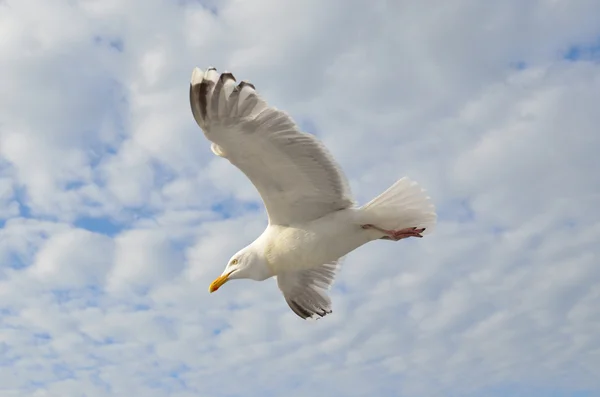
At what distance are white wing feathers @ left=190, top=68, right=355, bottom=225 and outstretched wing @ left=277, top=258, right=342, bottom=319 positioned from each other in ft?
6.60

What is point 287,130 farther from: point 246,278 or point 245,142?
point 246,278

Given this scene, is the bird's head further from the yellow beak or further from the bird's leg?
the bird's leg

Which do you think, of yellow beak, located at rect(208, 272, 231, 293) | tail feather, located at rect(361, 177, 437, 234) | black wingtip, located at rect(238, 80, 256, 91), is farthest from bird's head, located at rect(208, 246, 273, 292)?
black wingtip, located at rect(238, 80, 256, 91)

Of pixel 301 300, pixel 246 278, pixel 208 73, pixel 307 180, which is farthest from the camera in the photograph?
pixel 301 300

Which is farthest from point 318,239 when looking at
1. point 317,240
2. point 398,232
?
point 398,232

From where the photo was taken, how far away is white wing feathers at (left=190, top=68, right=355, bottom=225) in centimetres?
854

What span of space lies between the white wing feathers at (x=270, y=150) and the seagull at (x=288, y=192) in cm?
1

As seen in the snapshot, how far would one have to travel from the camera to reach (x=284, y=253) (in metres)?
10.1

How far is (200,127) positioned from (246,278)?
2.71 metres

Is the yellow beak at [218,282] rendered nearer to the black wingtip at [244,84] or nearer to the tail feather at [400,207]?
the tail feather at [400,207]

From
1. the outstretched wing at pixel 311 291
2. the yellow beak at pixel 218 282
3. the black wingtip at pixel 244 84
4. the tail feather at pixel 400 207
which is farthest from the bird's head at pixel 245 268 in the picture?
the black wingtip at pixel 244 84

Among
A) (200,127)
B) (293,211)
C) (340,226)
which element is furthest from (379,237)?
(200,127)

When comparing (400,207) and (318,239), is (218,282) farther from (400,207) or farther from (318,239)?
(400,207)

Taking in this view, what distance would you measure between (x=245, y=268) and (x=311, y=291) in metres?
1.91
